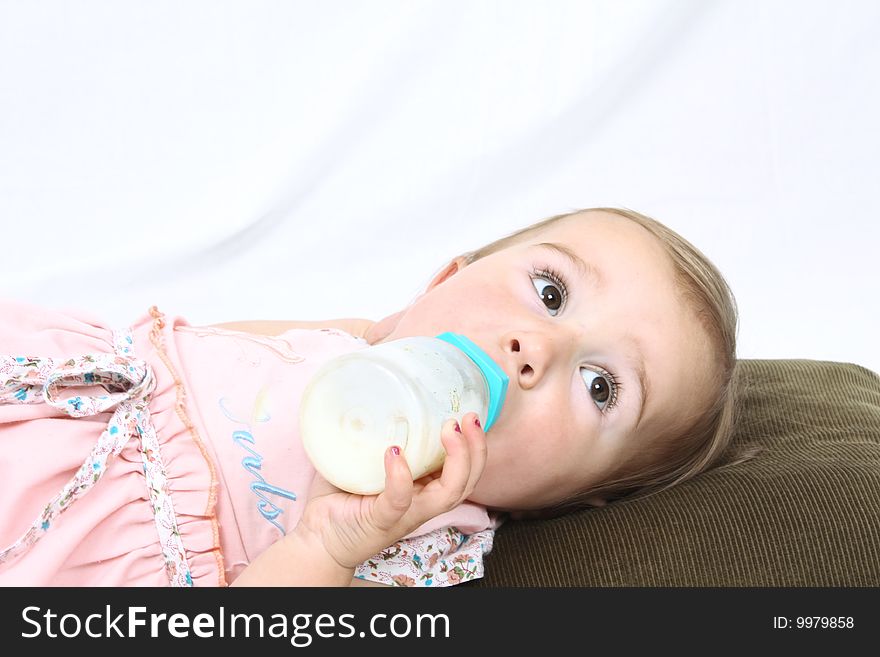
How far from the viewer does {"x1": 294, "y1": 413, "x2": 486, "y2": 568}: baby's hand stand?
1.13 metres

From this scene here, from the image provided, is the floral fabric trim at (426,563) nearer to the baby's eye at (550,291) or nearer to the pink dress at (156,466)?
the pink dress at (156,466)

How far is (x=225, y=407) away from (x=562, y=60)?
1618mm

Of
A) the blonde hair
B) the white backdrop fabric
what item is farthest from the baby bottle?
the white backdrop fabric

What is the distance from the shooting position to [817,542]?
146 cm

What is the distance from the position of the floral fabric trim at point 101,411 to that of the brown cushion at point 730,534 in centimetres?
46

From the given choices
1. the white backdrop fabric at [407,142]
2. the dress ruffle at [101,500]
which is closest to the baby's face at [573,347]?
the dress ruffle at [101,500]

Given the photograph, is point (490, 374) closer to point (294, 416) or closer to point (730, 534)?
point (294, 416)

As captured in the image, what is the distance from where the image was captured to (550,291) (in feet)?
4.87

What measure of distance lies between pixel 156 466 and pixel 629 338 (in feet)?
2.24

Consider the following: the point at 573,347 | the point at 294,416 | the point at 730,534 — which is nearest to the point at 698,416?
the point at 730,534

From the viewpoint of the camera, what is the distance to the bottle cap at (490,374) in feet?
4.18

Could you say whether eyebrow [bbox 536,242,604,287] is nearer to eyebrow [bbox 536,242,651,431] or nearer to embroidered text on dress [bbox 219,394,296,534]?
eyebrow [bbox 536,242,651,431]

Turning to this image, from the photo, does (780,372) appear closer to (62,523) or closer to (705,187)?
(705,187)

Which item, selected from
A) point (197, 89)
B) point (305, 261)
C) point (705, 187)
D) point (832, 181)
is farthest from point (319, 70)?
point (832, 181)
